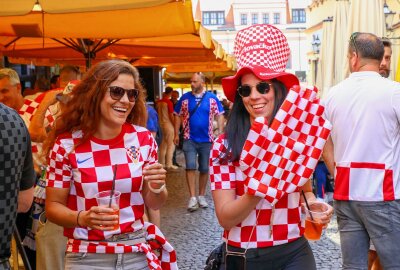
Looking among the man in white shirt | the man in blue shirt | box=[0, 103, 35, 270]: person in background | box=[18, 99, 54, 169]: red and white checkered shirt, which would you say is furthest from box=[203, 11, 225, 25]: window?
box=[0, 103, 35, 270]: person in background

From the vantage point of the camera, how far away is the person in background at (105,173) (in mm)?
2828

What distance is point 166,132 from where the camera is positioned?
45.7ft

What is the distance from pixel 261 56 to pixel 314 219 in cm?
78

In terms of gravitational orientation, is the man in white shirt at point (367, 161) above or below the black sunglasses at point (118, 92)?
below

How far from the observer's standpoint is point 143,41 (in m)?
9.63

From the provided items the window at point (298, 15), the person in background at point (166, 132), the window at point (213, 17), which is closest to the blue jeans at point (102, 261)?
the person in background at point (166, 132)

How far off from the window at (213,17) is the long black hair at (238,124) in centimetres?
7250

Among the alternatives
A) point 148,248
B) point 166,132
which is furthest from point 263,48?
point 166,132

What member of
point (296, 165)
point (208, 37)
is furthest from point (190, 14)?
point (296, 165)

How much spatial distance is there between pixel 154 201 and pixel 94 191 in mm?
321

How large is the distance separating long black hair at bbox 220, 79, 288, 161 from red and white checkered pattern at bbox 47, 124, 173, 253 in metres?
0.44

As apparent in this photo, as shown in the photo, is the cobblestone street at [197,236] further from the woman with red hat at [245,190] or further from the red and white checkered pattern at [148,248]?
the woman with red hat at [245,190]

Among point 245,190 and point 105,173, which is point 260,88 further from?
point 105,173

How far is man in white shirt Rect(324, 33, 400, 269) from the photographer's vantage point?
153 inches
